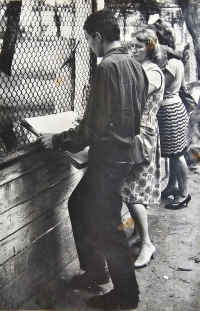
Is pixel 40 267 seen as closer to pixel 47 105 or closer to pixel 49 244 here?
pixel 49 244

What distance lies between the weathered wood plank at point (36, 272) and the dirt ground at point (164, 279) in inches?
4.1

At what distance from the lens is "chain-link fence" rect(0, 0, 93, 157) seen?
259 cm

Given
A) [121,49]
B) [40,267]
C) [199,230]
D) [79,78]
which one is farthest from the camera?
[199,230]

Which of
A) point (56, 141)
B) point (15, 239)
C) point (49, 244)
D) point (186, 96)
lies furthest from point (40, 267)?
point (186, 96)

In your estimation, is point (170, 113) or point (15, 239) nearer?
point (15, 239)

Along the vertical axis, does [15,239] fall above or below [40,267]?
above

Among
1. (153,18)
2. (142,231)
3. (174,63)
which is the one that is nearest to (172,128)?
(174,63)

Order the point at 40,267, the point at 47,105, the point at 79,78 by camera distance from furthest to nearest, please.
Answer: the point at 79,78
the point at 47,105
the point at 40,267

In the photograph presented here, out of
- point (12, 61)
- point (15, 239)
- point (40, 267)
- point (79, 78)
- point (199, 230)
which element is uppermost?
point (12, 61)

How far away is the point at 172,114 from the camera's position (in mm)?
4047

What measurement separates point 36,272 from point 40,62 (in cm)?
150

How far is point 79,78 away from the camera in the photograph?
132 inches

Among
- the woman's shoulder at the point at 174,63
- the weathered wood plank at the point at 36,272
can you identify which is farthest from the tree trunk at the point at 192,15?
the weathered wood plank at the point at 36,272

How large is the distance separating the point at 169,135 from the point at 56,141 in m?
1.81
